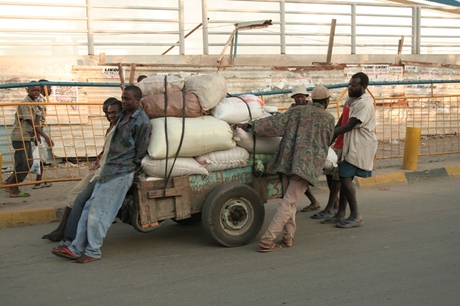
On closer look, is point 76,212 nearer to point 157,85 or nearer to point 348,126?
point 157,85

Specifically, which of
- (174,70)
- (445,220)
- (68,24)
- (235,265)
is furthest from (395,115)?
(235,265)

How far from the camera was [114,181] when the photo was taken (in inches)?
205

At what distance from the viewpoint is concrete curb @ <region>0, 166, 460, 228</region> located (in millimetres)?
6953

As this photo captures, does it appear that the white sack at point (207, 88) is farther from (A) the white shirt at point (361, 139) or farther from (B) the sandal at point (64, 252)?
(B) the sandal at point (64, 252)

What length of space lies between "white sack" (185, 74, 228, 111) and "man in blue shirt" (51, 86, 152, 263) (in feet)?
1.92

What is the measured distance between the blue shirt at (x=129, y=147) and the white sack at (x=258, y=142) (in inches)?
36.2

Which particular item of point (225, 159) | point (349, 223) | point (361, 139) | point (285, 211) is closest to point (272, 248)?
point (285, 211)

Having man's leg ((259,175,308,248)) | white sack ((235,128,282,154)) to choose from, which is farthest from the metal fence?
man's leg ((259,175,308,248))

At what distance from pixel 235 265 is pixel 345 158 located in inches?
78.6

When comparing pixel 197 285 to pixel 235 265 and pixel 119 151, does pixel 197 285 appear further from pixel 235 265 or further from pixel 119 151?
pixel 119 151

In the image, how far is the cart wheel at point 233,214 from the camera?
5.45 meters

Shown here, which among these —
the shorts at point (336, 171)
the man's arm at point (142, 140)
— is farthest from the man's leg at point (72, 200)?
the shorts at point (336, 171)

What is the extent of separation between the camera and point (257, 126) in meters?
5.55

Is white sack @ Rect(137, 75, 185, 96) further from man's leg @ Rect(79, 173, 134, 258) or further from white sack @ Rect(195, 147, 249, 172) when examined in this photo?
man's leg @ Rect(79, 173, 134, 258)
